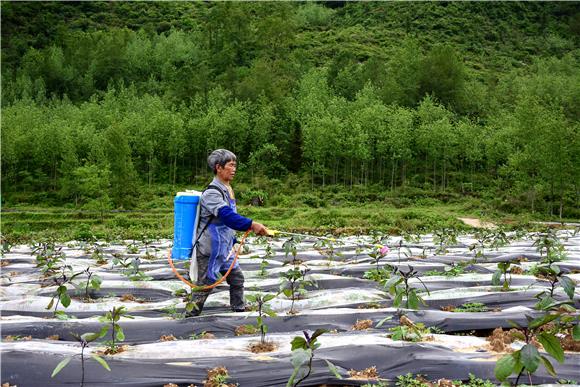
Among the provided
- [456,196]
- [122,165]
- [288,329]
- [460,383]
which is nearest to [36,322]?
[288,329]

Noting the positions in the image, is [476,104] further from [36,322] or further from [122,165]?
[36,322]

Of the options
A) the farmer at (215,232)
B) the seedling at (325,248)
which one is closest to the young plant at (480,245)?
the seedling at (325,248)

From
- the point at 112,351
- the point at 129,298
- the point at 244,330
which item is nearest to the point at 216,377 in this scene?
the point at 112,351

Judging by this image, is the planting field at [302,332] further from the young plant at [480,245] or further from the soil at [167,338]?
the young plant at [480,245]

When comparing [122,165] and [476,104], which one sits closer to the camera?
[122,165]

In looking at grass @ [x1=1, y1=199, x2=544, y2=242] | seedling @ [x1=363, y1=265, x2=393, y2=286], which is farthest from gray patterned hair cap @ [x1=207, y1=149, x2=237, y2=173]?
grass @ [x1=1, y1=199, x2=544, y2=242]

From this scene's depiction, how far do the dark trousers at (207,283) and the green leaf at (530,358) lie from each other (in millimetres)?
3190

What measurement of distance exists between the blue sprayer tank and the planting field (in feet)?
2.01

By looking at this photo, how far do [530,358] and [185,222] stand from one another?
3.56 m

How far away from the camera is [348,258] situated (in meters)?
9.43

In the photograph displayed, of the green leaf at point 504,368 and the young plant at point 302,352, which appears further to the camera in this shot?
the young plant at point 302,352

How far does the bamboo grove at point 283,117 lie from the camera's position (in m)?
29.8

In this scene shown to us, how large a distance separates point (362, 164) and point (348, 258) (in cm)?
2579

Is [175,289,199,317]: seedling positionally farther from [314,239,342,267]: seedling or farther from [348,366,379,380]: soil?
[314,239,342,267]: seedling
